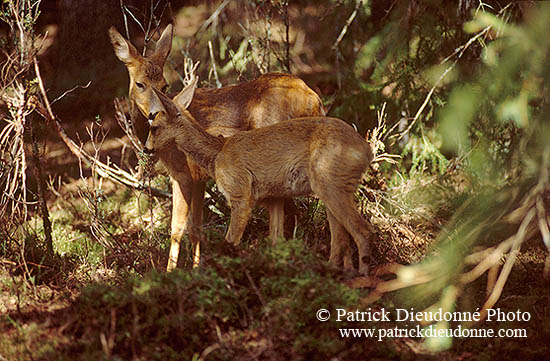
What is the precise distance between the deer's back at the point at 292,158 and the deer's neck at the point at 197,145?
12cm

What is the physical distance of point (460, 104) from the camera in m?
5.32

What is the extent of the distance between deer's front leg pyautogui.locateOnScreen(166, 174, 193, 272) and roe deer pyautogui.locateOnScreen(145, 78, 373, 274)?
2.28ft

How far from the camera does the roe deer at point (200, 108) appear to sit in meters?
7.19

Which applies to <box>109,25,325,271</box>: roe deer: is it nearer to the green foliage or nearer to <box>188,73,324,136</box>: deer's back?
<box>188,73,324,136</box>: deer's back

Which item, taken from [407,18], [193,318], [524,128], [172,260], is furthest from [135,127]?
[524,128]

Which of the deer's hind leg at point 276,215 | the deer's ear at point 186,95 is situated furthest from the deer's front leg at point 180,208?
the deer's hind leg at point 276,215

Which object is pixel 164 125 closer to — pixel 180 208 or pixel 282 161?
pixel 180 208

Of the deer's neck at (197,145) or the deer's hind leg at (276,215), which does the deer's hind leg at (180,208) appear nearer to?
the deer's neck at (197,145)

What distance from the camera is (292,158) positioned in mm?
6250

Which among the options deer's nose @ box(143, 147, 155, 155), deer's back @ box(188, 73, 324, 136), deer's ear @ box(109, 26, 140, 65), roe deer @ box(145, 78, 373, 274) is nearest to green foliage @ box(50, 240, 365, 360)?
roe deer @ box(145, 78, 373, 274)

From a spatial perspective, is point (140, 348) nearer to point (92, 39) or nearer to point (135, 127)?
point (135, 127)

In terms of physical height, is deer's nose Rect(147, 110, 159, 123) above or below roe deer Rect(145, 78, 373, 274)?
above

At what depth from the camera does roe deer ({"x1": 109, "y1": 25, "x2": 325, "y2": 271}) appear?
23.6 feet

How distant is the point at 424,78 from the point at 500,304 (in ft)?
13.5
